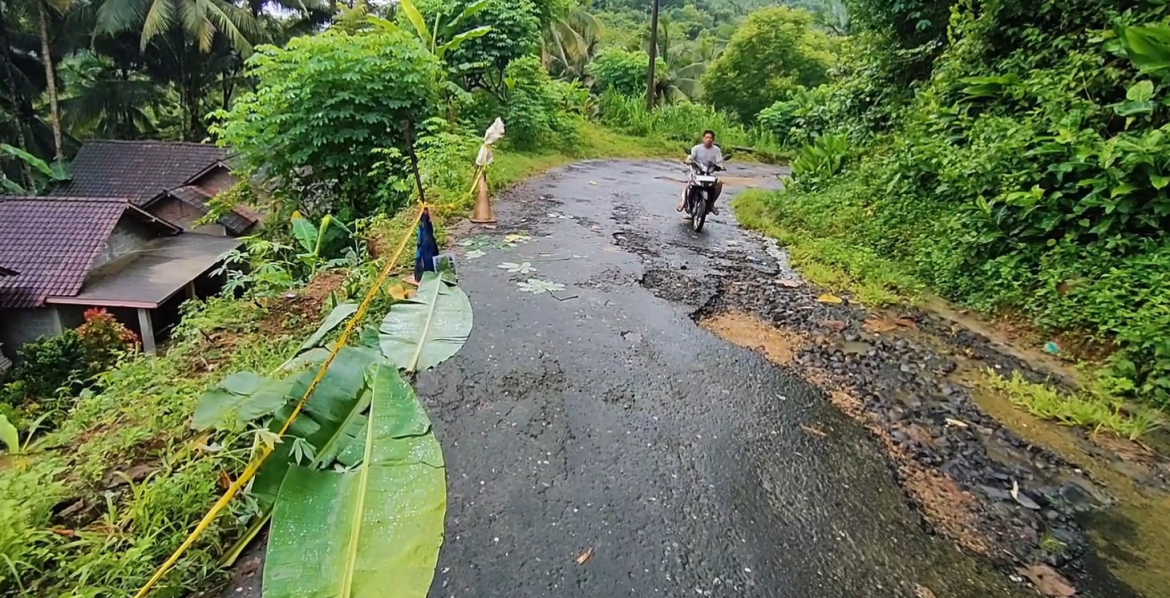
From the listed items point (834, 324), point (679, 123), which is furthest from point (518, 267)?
point (679, 123)

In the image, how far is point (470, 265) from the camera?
588 cm

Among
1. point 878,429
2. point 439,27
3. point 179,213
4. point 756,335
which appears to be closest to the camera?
point 878,429

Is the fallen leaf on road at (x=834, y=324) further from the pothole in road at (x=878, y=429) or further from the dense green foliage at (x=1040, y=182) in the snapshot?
the dense green foliage at (x=1040, y=182)

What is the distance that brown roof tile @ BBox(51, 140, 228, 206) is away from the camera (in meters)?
16.8

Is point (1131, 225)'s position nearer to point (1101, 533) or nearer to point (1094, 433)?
point (1094, 433)

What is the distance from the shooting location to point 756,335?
466 cm

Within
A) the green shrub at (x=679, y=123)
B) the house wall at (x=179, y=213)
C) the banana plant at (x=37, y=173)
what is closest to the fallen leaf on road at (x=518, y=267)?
the green shrub at (x=679, y=123)

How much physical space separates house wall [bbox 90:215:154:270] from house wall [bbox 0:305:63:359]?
1501mm

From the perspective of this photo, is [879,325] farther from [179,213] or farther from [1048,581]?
[179,213]

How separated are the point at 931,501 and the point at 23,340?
45.5 feet

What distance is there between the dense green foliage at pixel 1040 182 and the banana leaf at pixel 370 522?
4099 mm

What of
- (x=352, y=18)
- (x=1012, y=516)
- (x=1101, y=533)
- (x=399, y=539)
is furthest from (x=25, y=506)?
(x=352, y=18)

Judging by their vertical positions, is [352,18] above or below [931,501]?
above

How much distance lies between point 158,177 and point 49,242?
6.21 m
